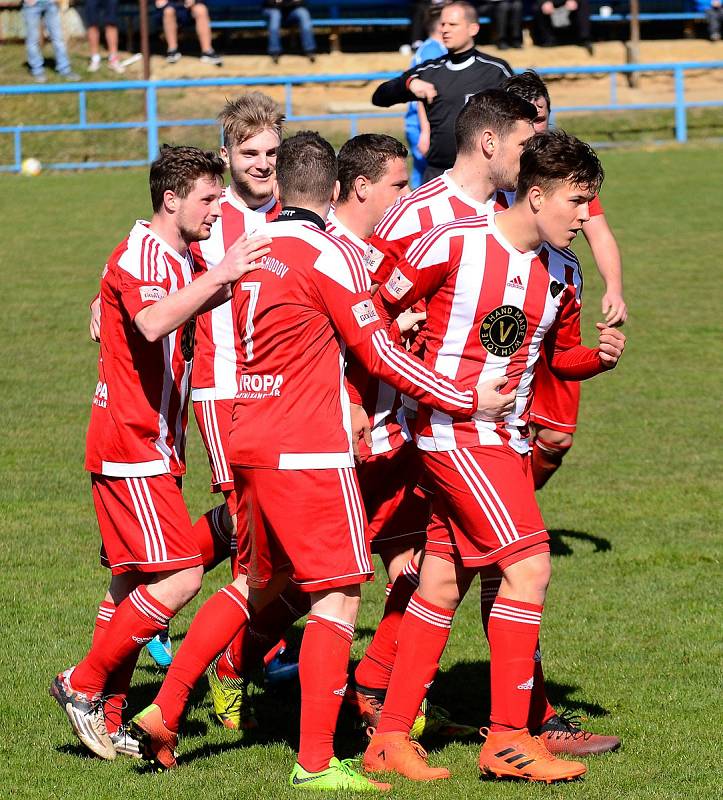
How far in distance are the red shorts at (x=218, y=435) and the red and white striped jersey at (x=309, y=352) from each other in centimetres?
123

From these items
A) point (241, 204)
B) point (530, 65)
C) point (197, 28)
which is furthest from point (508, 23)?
point (241, 204)

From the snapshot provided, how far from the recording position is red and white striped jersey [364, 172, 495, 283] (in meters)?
5.40

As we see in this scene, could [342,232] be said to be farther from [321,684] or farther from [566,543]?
[566,543]

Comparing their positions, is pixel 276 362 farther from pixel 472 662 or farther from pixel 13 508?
pixel 13 508

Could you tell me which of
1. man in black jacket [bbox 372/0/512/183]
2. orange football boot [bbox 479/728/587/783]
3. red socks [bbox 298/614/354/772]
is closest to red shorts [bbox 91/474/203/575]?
red socks [bbox 298/614/354/772]

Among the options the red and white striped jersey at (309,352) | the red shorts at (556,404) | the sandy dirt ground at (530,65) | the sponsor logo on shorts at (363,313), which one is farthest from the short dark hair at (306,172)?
the sandy dirt ground at (530,65)

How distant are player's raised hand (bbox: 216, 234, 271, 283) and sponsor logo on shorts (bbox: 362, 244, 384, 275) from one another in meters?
1.01

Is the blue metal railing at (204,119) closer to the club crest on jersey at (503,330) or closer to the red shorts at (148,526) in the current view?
the red shorts at (148,526)

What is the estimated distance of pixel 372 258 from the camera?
5.35 m

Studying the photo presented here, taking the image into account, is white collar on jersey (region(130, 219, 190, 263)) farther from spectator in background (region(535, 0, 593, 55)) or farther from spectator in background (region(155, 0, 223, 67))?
spectator in background (region(535, 0, 593, 55))

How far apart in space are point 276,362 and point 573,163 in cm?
116

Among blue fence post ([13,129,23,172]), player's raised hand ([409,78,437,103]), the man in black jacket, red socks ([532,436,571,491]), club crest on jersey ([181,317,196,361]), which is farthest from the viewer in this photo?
blue fence post ([13,129,23,172])

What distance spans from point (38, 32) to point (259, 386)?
22.7 m

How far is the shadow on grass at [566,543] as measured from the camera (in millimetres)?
7262
